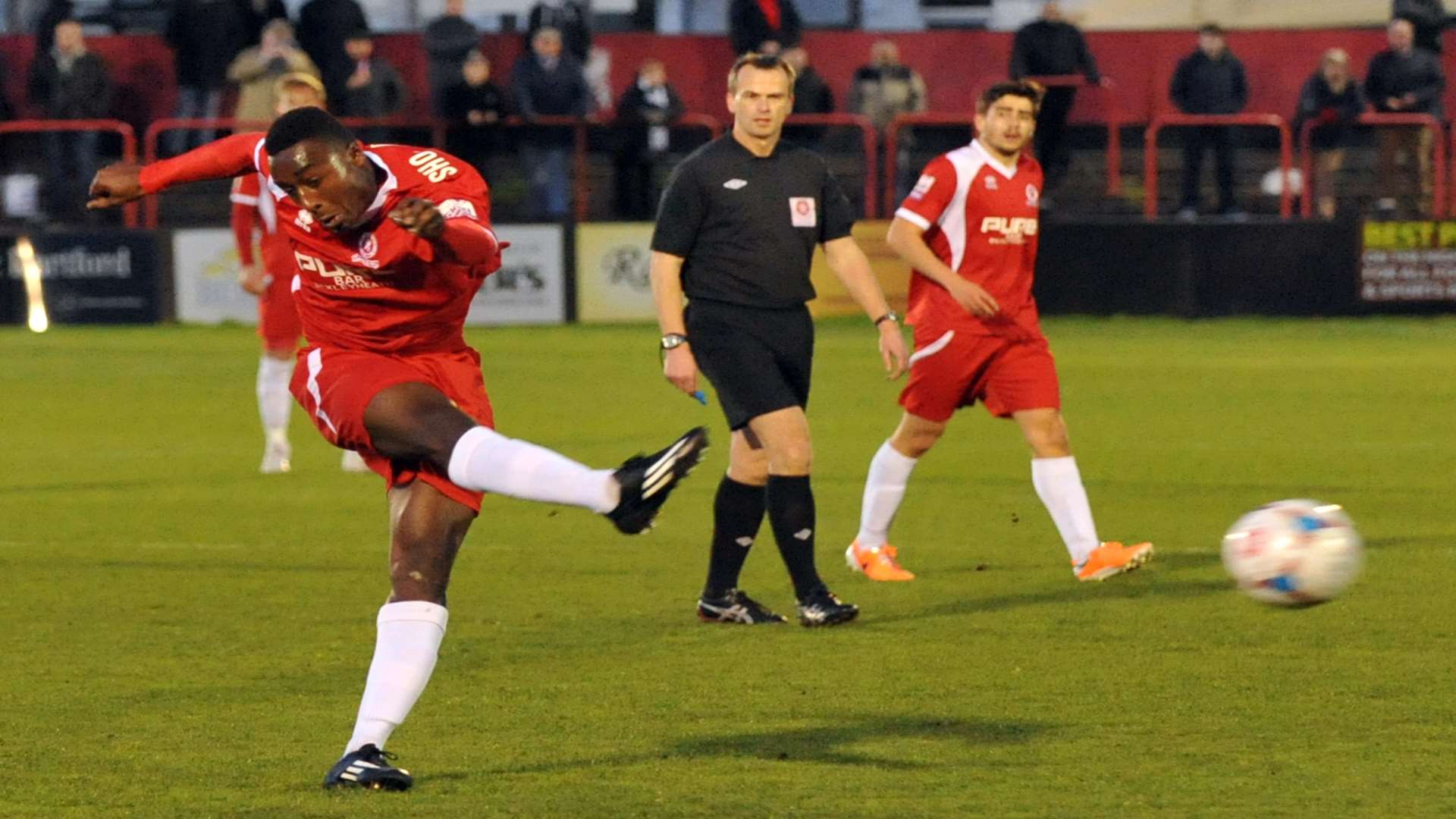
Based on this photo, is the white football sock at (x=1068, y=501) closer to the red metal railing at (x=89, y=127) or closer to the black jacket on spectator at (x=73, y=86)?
the red metal railing at (x=89, y=127)

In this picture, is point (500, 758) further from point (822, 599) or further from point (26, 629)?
point (26, 629)

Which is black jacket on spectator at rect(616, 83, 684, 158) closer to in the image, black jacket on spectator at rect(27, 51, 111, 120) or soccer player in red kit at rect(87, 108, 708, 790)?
black jacket on spectator at rect(27, 51, 111, 120)

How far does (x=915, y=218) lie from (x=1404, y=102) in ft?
51.1

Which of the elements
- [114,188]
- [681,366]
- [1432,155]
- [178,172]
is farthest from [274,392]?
[1432,155]

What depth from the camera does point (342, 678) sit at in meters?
7.62

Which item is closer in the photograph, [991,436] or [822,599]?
[822,599]

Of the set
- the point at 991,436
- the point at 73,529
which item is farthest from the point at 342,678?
the point at 991,436

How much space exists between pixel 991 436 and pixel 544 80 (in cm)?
977

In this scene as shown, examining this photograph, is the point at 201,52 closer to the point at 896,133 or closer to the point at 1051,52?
the point at 896,133

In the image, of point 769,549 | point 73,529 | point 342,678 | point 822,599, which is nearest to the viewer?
point 342,678

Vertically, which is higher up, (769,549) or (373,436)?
(373,436)

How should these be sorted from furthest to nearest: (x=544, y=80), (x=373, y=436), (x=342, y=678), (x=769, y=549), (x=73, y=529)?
(x=544, y=80) < (x=73, y=529) < (x=769, y=549) < (x=342, y=678) < (x=373, y=436)

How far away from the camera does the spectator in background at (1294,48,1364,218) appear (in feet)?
78.7

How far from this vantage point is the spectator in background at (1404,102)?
78.1 ft
